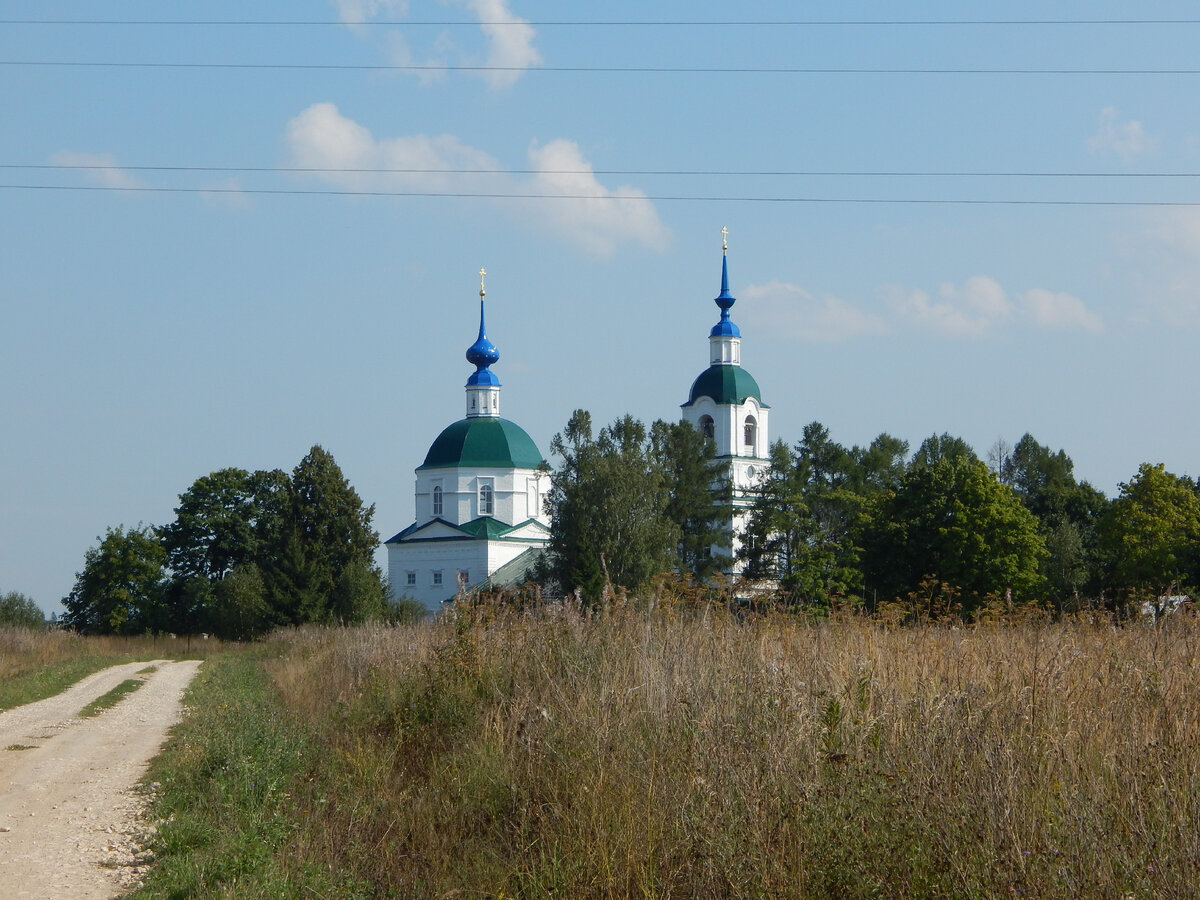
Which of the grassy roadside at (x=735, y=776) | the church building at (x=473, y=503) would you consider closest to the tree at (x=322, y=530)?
the church building at (x=473, y=503)

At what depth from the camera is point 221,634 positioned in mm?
63250

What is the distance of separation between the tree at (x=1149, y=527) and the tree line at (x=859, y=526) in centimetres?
6

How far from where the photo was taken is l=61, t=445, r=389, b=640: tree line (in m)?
61.5

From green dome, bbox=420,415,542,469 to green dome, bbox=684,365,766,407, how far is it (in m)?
10.9

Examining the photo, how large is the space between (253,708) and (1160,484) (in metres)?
48.8

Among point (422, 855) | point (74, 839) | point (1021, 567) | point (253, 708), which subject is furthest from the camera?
point (1021, 567)

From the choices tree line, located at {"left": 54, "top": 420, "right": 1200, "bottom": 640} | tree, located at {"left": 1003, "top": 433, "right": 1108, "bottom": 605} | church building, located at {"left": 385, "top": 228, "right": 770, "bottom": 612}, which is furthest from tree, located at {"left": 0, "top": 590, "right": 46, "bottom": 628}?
tree, located at {"left": 1003, "top": 433, "right": 1108, "bottom": 605}

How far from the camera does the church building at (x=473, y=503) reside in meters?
79.9

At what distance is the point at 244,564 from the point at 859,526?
107 ft

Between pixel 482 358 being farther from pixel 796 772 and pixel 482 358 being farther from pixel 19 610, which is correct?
pixel 796 772

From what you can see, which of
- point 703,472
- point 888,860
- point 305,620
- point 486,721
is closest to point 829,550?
point 703,472

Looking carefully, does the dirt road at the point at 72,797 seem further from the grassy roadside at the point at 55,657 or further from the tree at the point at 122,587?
the tree at the point at 122,587

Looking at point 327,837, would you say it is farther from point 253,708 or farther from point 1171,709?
point 253,708

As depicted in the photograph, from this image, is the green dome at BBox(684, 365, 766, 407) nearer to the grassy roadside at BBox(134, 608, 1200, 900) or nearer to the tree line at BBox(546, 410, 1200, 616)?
the tree line at BBox(546, 410, 1200, 616)
